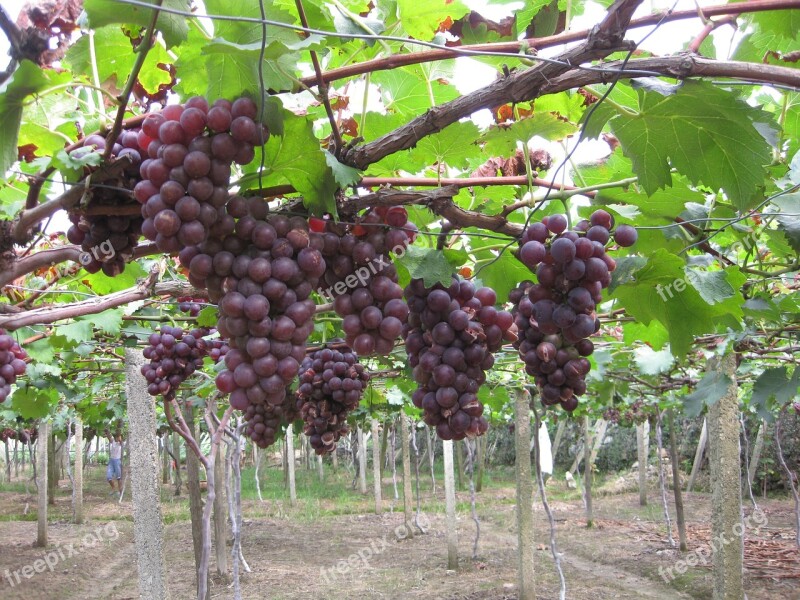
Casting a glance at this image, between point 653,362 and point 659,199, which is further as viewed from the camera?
point 653,362

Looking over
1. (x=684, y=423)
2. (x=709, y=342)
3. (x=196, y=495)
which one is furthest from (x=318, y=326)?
(x=684, y=423)

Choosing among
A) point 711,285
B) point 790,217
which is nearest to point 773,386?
point 790,217

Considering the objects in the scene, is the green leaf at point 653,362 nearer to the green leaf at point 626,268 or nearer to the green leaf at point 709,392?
the green leaf at point 709,392

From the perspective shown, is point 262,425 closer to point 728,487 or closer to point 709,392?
point 709,392

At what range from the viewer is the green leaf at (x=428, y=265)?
175 cm

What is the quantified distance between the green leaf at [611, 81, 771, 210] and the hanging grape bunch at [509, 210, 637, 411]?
0.70ft

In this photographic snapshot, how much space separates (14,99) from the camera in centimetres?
144

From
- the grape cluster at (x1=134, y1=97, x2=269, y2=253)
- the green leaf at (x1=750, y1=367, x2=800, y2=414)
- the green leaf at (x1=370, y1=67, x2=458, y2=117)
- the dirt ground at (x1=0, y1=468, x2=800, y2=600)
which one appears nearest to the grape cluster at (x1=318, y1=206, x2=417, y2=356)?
the grape cluster at (x1=134, y1=97, x2=269, y2=253)

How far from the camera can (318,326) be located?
3.71m

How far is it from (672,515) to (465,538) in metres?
5.77

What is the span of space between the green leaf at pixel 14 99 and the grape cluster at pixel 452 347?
1069mm

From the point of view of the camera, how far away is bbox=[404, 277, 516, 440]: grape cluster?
174 cm

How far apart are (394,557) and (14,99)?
1142 cm

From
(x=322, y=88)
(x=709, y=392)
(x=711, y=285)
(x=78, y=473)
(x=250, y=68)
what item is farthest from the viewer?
(x=78, y=473)
